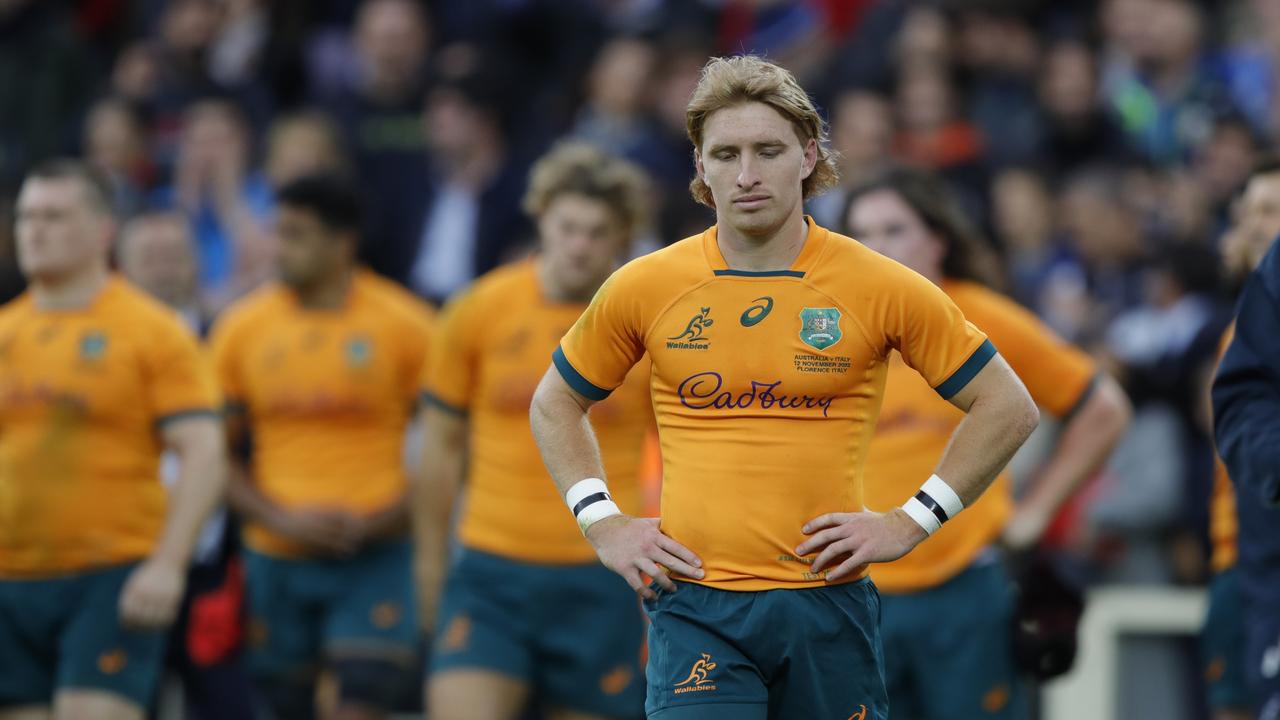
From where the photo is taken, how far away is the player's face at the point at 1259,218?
7348mm

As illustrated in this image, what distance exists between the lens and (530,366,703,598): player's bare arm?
16.8 ft

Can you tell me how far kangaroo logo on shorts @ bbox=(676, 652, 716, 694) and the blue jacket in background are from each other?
5.56 ft

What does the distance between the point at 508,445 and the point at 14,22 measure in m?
9.94

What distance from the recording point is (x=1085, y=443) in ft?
25.7

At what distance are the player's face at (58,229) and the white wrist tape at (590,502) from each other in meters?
3.63

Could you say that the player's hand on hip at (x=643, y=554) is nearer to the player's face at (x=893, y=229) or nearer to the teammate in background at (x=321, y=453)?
the player's face at (x=893, y=229)

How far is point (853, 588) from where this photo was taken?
17.2 ft

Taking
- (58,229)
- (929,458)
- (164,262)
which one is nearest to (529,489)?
(929,458)

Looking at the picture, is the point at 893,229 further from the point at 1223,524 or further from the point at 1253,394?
the point at 1253,394

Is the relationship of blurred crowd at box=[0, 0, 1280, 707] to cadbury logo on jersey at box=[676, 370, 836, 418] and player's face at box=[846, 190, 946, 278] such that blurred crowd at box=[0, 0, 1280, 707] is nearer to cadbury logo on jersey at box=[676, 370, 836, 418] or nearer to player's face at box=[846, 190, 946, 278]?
player's face at box=[846, 190, 946, 278]

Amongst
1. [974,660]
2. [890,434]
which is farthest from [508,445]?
[974,660]

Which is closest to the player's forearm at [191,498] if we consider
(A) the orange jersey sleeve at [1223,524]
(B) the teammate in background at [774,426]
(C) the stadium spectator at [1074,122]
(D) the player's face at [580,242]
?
(D) the player's face at [580,242]

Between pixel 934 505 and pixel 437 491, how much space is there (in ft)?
12.6

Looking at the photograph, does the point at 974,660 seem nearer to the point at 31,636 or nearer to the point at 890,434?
the point at 890,434
